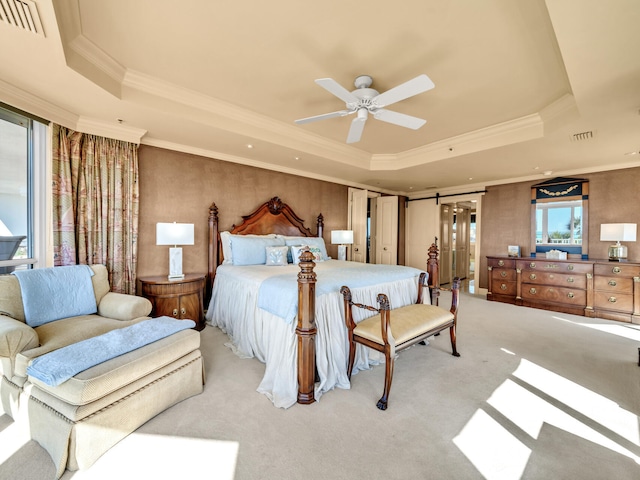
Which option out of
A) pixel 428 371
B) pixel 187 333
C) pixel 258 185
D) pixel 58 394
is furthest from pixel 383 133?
pixel 58 394

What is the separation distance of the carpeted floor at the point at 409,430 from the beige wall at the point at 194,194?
168 cm

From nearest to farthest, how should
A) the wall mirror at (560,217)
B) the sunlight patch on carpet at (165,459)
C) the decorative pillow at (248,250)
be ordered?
the sunlight patch on carpet at (165,459) → the decorative pillow at (248,250) → the wall mirror at (560,217)

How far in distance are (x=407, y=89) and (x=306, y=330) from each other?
78.5 inches

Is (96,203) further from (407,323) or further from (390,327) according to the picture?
(407,323)

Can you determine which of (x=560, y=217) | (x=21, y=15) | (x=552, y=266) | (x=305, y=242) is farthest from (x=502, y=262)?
(x=21, y=15)

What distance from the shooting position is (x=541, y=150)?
3746mm

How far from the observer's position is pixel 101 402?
148 cm

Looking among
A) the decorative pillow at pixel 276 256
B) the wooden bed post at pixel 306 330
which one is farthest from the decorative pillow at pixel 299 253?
the wooden bed post at pixel 306 330

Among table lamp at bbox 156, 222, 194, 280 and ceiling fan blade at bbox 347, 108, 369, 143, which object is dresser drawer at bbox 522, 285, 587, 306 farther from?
table lamp at bbox 156, 222, 194, 280

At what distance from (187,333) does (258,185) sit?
2999 millimetres

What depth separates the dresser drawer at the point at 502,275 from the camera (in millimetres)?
5023

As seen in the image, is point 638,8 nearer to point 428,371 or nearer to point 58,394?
point 428,371

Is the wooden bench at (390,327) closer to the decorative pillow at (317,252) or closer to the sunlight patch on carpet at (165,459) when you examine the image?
the sunlight patch on carpet at (165,459)

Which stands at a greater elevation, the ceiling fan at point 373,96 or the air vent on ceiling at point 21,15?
the air vent on ceiling at point 21,15
